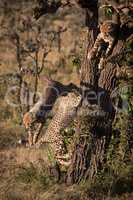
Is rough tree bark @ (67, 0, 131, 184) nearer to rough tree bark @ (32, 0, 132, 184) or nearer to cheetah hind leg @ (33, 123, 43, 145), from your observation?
rough tree bark @ (32, 0, 132, 184)

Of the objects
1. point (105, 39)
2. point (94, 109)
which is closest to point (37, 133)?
point (94, 109)

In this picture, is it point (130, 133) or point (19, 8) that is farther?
point (19, 8)

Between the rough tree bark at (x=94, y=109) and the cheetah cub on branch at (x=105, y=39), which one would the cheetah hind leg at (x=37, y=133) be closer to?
the rough tree bark at (x=94, y=109)

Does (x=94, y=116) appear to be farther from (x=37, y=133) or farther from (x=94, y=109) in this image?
(x=37, y=133)

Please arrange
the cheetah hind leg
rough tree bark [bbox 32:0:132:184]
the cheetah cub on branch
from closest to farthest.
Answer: the cheetah cub on branch → rough tree bark [bbox 32:0:132:184] → the cheetah hind leg

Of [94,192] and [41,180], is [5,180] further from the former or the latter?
[94,192]

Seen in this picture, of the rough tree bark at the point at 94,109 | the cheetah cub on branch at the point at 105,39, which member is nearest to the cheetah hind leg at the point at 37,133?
the rough tree bark at the point at 94,109

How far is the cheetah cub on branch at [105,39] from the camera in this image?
7854 mm

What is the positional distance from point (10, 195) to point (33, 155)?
1685 millimetres

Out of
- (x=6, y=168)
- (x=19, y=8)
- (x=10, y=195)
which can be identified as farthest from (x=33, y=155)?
(x=19, y=8)

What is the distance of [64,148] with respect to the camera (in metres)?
8.92

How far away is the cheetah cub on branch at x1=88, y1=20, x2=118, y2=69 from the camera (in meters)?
7.85

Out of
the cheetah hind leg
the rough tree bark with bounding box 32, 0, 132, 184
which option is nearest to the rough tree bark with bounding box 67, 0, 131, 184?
the rough tree bark with bounding box 32, 0, 132, 184

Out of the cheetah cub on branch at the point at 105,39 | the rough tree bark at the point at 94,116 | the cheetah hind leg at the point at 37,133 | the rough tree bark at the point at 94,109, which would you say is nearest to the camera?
the cheetah cub on branch at the point at 105,39
